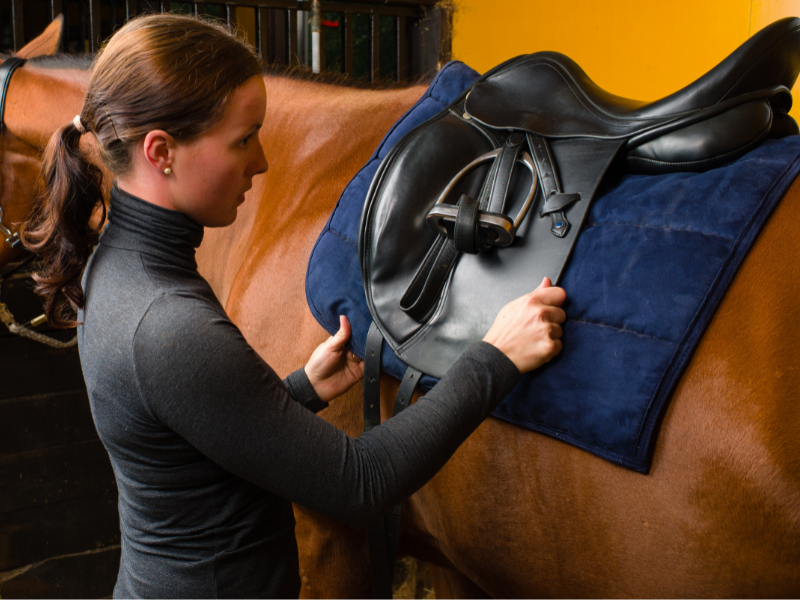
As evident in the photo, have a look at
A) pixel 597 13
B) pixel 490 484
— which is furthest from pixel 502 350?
pixel 597 13

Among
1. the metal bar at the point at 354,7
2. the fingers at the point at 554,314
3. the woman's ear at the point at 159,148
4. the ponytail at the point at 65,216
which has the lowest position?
the fingers at the point at 554,314

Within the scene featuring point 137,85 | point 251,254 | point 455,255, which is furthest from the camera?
point 251,254

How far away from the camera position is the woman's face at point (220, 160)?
65 centimetres

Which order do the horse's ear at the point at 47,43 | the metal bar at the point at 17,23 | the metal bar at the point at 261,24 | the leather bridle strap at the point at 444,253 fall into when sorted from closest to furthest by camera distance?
1. the leather bridle strap at the point at 444,253
2. the horse's ear at the point at 47,43
3. the metal bar at the point at 17,23
4. the metal bar at the point at 261,24

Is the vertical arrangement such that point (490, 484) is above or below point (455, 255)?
below

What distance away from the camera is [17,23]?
1.81 m

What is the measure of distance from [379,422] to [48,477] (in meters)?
1.56

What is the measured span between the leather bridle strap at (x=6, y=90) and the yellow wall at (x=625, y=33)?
1.41 metres

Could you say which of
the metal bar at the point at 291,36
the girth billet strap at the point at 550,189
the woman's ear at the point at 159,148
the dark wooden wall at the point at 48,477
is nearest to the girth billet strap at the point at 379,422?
the girth billet strap at the point at 550,189

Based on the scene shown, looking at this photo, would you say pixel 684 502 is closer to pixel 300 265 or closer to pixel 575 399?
pixel 575 399

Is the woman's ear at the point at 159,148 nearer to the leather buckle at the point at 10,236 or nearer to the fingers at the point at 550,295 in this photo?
the fingers at the point at 550,295

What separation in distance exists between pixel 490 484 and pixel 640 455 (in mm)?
232

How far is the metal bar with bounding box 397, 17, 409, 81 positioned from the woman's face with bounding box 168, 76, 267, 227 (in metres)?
1.62

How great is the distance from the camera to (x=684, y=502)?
67 centimetres
